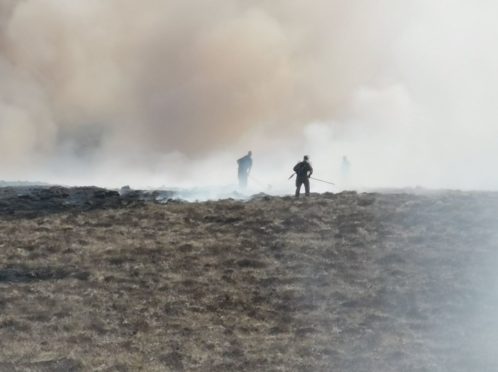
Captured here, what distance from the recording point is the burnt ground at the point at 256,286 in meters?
16.4

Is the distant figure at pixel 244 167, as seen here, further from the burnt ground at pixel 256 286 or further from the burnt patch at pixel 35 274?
the burnt patch at pixel 35 274

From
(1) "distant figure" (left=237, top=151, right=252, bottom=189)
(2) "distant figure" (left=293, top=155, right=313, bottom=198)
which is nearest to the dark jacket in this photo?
(2) "distant figure" (left=293, top=155, right=313, bottom=198)

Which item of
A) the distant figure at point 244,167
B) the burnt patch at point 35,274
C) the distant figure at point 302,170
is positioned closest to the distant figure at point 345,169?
the distant figure at point 244,167

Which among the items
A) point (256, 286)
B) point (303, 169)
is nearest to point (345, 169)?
point (303, 169)

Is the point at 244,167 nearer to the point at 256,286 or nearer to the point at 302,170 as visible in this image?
the point at 302,170

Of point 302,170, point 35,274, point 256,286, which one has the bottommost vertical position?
point 256,286

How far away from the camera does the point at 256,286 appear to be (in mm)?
21641

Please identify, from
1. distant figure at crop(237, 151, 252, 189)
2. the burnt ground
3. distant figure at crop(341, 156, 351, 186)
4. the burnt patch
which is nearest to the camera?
the burnt ground

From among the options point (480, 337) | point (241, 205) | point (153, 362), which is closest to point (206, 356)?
point (153, 362)

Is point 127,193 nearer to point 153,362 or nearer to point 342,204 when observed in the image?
point 342,204

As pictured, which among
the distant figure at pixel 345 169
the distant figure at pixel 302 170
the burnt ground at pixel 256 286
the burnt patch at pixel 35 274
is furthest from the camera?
the distant figure at pixel 345 169

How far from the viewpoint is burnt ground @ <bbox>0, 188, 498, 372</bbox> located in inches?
645

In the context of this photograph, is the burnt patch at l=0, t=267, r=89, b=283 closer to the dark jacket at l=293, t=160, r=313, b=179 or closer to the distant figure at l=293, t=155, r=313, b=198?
the distant figure at l=293, t=155, r=313, b=198

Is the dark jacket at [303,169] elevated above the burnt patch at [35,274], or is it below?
above
